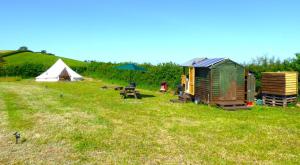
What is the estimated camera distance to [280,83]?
1881cm

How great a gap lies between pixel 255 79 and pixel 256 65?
138 centimetres

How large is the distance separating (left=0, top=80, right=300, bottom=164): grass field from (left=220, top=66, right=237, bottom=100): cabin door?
1.85 meters

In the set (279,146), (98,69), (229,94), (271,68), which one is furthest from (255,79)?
(98,69)

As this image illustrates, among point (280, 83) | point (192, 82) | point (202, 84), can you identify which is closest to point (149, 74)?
point (192, 82)

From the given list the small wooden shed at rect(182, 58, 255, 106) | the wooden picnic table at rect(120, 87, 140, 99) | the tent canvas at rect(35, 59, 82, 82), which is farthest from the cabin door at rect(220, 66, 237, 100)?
the tent canvas at rect(35, 59, 82, 82)

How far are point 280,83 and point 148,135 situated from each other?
36.1ft

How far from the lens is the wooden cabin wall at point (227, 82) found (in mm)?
19078

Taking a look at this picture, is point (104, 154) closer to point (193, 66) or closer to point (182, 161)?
point (182, 161)

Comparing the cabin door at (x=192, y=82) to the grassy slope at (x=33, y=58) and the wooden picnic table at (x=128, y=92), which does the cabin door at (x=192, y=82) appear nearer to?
the wooden picnic table at (x=128, y=92)

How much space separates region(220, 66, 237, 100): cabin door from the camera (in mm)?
19203

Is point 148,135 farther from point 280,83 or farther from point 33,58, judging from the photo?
point 33,58

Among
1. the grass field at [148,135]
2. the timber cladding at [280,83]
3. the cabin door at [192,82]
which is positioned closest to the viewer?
the grass field at [148,135]

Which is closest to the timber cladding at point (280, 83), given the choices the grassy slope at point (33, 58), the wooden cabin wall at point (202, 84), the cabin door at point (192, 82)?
the wooden cabin wall at point (202, 84)

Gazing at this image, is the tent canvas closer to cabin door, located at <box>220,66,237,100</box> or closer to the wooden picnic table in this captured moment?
the wooden picnic table
